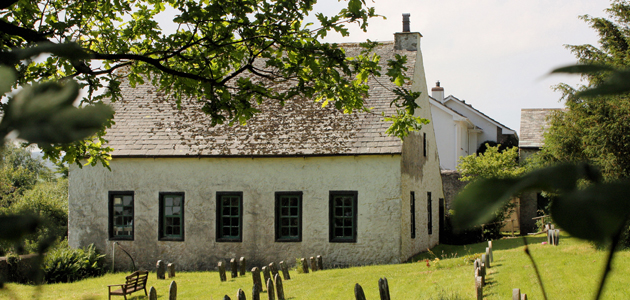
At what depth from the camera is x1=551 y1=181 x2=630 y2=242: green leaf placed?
407mm

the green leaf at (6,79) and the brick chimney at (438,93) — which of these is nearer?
the green leaf at (6,79)

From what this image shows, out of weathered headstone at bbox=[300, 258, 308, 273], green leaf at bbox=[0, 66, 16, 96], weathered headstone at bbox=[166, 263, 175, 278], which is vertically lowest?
weathered headstone at bbox=[166, 263, 175, 278]

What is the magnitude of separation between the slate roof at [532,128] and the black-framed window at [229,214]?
1944 centimetres

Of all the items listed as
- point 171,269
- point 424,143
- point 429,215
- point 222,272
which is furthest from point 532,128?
point 171,269

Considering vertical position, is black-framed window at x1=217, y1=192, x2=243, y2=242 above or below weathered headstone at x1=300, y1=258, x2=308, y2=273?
above

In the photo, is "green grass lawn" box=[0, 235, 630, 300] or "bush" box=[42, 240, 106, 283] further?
"bush" box=[42, 240, 106, 283]

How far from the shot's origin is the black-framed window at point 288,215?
52.0ft

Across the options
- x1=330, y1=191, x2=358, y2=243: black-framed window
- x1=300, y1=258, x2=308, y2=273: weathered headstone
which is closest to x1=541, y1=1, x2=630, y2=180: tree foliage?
x1=330, y1=191, x2=358, y2=243: black-framed window

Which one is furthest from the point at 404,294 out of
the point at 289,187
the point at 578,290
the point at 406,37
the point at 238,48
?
the point at 406,37

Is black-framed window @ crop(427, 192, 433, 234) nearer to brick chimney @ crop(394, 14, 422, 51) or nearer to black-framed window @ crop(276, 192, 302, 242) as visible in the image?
brick chimney @ crop(394, 14, 422, 51)

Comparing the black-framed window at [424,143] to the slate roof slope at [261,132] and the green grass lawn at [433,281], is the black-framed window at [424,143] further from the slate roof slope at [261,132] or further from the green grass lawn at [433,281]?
the green grass lawn at [433,281]

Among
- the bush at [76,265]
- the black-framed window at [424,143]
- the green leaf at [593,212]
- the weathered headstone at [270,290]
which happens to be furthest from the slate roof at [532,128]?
the green leaf at [593,212]

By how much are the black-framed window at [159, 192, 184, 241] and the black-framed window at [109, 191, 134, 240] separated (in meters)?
1.05

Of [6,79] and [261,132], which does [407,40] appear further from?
[6,79]
